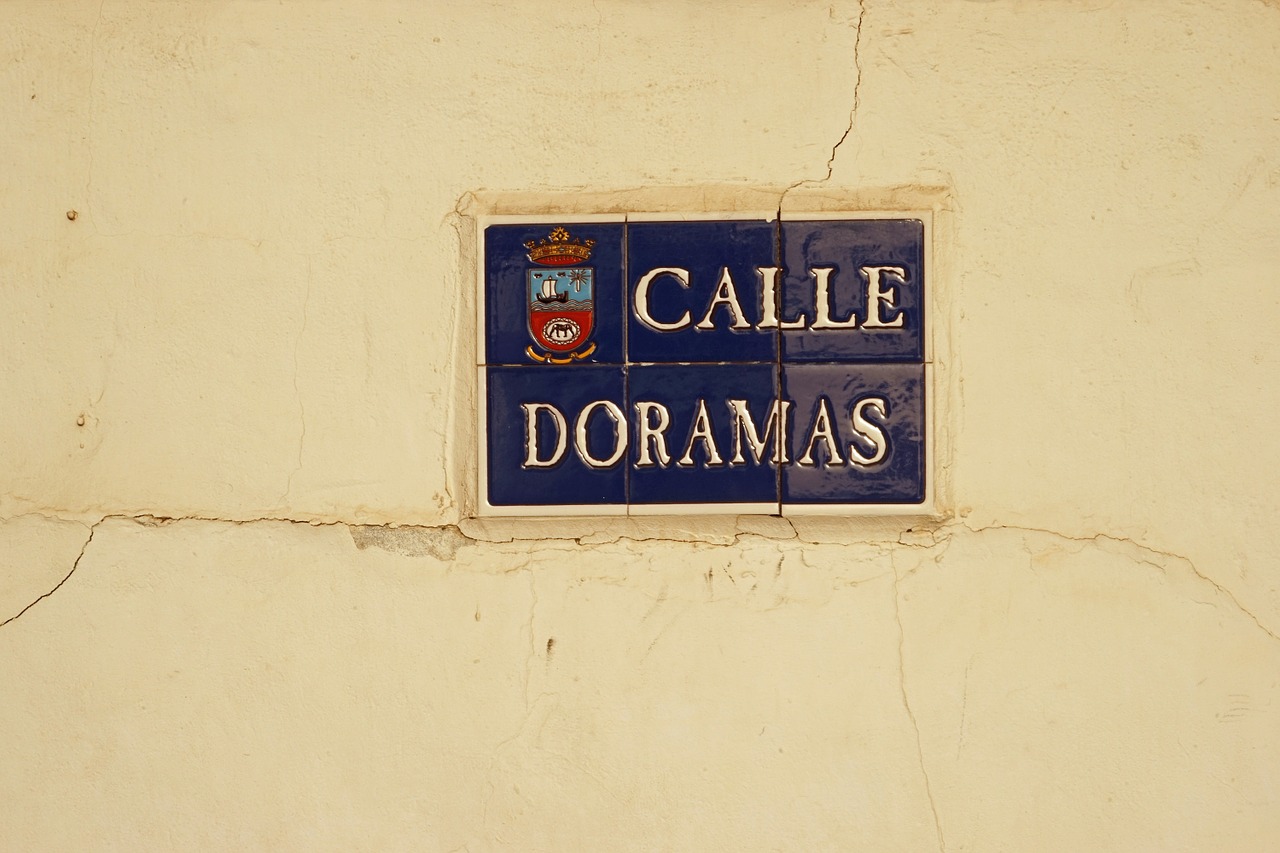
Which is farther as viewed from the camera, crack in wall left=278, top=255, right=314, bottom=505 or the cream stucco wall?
crack in wall left=278, top=255, right=314, bottom=505

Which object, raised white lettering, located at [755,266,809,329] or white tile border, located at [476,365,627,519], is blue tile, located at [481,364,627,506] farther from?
raised white lettering, located at [755,266,809,329]

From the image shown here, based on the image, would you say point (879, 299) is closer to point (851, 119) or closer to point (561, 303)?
point (851, 119)

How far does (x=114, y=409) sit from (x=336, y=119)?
94 centimetres

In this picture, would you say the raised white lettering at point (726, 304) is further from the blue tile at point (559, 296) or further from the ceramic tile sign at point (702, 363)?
the blue tile at point (559, 296)

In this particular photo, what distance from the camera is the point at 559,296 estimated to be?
2.38m

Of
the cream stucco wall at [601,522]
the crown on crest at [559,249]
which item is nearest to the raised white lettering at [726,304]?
the cream stucco wall at [601,522]

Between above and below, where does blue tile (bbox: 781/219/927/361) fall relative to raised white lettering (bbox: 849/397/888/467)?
above

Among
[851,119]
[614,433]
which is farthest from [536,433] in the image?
[851,119]

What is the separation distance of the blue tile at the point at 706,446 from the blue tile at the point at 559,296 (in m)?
0.21

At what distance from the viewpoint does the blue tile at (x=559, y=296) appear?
7.81ft

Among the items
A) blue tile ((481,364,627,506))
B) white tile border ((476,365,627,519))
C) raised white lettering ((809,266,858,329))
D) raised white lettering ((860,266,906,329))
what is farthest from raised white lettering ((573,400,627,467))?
raised white lettering ((860,266,906,329))

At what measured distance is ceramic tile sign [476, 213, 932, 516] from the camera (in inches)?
93.0

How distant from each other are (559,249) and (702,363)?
0.46 meters

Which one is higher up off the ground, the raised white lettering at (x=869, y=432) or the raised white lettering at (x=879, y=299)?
the raised white lettering at (x=879, y=299)
